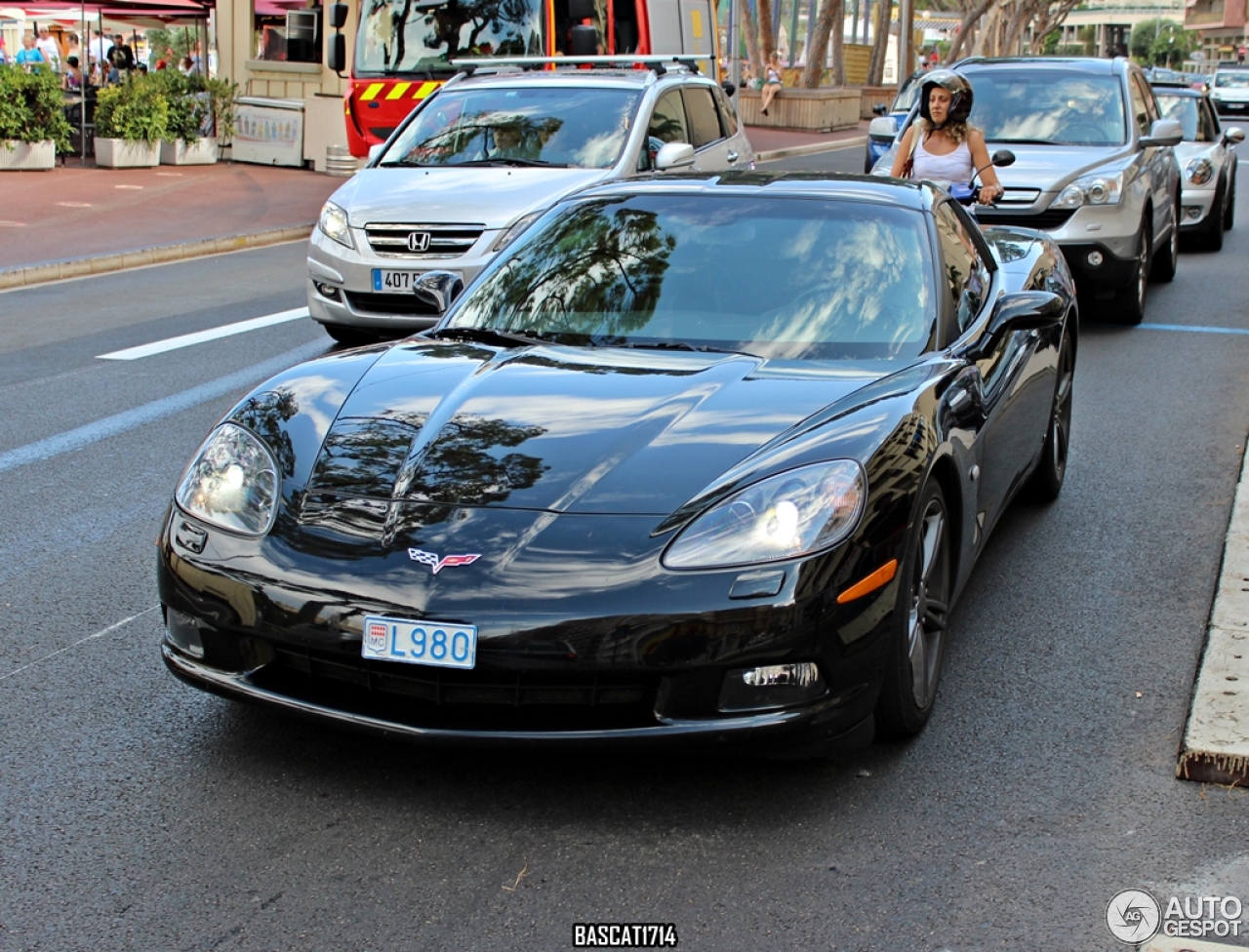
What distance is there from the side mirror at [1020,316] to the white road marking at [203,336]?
645cm

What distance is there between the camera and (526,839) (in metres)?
3.46

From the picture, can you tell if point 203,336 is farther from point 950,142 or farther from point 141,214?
point 141,214

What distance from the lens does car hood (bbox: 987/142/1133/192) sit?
10750 millimetres

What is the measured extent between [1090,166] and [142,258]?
8.95 m

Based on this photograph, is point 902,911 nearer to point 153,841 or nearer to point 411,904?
point 411,904

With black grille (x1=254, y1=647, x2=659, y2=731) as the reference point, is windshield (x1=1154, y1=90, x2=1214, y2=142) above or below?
above

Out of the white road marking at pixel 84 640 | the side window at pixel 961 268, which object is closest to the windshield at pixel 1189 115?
the side window at pixel 961 268

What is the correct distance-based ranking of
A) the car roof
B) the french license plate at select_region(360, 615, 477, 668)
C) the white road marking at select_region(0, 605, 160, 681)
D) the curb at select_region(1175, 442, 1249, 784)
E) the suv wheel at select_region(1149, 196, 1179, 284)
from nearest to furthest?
1. the french license plate at select_region(360, 615, 477, 668)
2. the curb at select_region(1175, 442, 1249, 784)
3. the white road marking at select_region(0, 605, 160, 681)
4. the car roof
5. the suv wheel at select_region(1149, 196, 1179, 284)

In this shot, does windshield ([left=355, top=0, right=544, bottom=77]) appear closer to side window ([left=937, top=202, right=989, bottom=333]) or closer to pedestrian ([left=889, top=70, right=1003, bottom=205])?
pedestrian ([left=889, top=70, right=1003, bottom=205])

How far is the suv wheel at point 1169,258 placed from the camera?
12.8 meters

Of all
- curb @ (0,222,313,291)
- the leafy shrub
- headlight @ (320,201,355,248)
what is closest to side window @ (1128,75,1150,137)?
headlight @ (320,201,355,248)

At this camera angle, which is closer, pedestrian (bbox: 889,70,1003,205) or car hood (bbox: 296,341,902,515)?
car hood (bbox: 296,341,902,515)

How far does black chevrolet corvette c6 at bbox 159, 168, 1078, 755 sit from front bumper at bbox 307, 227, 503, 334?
4.79 metres

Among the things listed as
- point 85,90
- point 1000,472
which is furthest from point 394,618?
point 85,90
